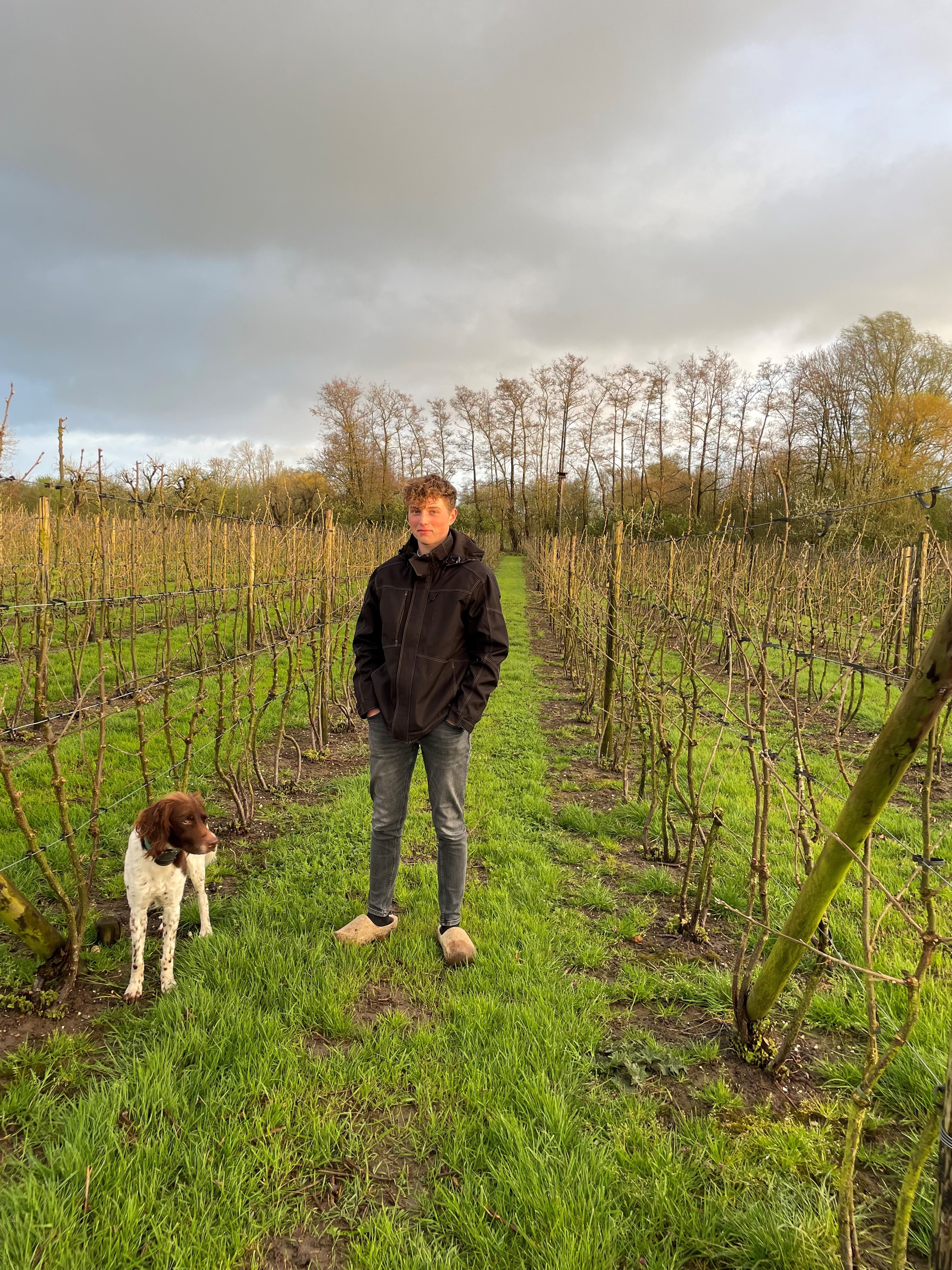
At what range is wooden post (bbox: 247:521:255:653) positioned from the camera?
436 centimetres

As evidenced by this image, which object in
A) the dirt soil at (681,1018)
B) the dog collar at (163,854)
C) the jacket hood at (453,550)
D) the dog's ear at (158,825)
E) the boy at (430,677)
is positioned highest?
the jacket hood at (453,550)

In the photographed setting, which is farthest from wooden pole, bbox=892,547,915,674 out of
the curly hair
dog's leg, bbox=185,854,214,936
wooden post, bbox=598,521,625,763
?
dog's leg, bbox=185,854,214,936

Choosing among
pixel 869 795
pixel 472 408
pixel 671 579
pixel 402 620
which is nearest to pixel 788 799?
pixel 671 579

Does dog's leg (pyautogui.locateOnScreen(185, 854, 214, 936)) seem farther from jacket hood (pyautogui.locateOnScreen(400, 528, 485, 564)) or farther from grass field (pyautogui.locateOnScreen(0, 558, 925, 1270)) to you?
jacket hood (pyautogui.locateOnScreen(400, 528, 485, 564))

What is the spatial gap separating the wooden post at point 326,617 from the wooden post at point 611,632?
8.24 feet

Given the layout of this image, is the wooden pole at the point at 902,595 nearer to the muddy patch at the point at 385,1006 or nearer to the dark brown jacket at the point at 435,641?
the dark brown jacket at the point at 435,641

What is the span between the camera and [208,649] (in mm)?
8562

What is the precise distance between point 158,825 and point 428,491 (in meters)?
1.66

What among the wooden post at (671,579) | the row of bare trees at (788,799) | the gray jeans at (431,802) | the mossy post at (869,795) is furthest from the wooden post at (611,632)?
the mossy post at (869,795)

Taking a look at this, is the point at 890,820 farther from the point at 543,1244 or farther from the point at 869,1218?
the point at 543,1244

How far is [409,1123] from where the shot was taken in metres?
1.77

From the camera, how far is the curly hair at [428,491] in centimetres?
238

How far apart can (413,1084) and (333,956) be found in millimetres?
694

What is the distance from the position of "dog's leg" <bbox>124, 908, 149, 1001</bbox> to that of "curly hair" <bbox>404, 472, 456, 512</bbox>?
1.91 m
